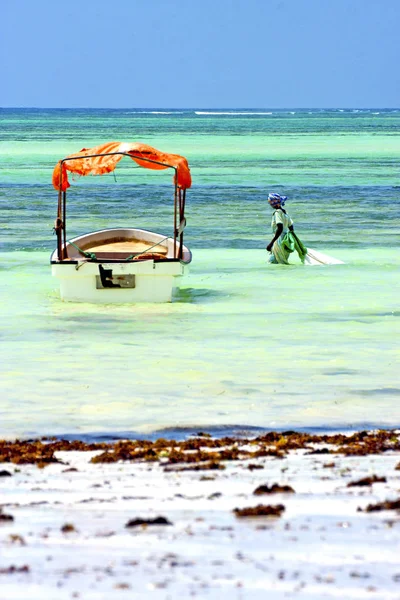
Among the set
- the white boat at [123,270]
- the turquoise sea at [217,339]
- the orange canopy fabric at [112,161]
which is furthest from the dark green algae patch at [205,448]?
the orange canopy fabric at [112,161]

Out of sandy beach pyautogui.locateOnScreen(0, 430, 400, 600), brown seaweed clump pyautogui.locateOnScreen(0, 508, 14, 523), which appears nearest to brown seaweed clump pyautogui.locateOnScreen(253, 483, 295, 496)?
sandy beach pyautogui.locateOnScreen(0, 430, 400, 600)

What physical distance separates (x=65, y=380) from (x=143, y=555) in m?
5.88

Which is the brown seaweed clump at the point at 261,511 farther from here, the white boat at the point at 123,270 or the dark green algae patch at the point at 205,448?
the white boat at the point at 123,270

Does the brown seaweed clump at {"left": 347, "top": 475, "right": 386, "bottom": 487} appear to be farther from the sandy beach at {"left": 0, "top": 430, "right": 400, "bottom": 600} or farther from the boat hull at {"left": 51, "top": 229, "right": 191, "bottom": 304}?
the boat hull at {"left": 51, "top": 229, "right": 191, "bottom": 304}

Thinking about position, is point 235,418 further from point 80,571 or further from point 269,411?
point 80,571

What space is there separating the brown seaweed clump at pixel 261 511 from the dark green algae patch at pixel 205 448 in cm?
118

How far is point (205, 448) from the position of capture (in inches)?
281

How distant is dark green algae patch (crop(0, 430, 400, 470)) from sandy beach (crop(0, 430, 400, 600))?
18mm

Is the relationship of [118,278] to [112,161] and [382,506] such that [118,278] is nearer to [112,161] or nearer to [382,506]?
[112,161]

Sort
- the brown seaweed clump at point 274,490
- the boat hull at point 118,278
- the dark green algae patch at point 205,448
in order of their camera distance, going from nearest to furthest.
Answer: the brown seaweed clump at point 274,490
the dark green algae patch at point 205,448
the boat hull at point 118,278

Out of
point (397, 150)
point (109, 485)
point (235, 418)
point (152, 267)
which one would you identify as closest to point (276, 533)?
point (109, 485)

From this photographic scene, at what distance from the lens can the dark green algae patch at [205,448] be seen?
21.8ft

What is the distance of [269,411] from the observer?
884cm

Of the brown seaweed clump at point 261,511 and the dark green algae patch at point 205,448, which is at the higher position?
the brown seaweed clump at point 261,511
